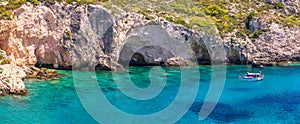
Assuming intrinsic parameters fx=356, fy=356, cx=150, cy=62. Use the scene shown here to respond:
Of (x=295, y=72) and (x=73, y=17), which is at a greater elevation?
(x=73, y=17)

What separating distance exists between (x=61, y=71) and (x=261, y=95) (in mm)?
23800

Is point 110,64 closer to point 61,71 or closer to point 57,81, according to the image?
point 61,71

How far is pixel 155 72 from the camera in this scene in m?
48.0

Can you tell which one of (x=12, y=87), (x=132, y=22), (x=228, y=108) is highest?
(x=132, y=22)

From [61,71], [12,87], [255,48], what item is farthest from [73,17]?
[255,48]

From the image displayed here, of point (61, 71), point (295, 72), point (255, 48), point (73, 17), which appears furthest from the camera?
point (255, 48)

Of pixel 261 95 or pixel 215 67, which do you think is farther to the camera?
pixel 215 67

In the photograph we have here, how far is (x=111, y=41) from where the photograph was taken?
1885 inches

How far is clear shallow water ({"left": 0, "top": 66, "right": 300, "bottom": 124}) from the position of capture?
89.2 feet

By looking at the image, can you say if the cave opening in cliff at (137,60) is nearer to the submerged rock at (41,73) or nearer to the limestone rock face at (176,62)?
the limestone rock face at (176,62)

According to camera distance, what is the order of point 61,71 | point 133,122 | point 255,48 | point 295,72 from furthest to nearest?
point 255,48 → point 295,72 → point 61,71 → point 133,122

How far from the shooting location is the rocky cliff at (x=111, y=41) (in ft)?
143

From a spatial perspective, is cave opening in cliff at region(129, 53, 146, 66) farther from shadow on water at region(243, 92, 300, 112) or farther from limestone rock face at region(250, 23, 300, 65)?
shadow on water at region(243, 92, 300, 112)

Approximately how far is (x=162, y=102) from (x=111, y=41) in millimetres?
17979
